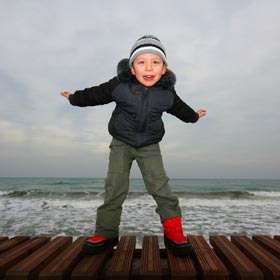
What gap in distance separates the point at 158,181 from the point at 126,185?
0.33 metres

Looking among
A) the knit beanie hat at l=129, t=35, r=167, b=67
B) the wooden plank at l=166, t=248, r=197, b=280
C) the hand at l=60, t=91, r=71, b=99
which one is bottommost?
the wooden plank at l=166, t=248, r=197, b=280

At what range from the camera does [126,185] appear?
7.87 feet

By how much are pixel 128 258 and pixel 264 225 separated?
4.43 metres

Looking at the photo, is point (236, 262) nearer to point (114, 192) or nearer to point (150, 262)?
point (150, 262)

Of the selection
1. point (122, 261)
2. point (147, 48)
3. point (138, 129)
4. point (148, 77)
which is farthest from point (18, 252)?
point (147, 48)

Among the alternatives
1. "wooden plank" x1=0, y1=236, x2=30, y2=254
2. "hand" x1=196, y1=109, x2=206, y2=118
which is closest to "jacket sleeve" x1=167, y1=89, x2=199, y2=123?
"hand" x1=196, y1=109, x2=206, y2=118

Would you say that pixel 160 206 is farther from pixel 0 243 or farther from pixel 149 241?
pixel 0 243

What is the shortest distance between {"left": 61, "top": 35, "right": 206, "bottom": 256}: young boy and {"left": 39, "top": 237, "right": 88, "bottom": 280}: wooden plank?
19 cm

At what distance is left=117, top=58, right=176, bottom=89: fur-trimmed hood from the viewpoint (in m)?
2.29

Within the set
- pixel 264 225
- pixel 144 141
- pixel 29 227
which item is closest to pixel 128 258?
pixel 144 141

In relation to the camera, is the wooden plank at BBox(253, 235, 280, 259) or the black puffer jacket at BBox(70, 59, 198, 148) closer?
the wooden plank at BBox(253, 235, 280, 259)

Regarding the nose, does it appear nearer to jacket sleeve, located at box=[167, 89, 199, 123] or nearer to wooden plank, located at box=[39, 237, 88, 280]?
jacket sleeve, located at box=[167, 89, 199, 123]

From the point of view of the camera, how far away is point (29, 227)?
16.1 ft

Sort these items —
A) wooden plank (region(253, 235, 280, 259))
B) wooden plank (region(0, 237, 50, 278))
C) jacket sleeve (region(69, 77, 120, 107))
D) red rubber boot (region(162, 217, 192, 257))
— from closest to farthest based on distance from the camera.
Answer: wooden plank (region(0, 237, 50, 278)), red rubber boot (region(162, 217, 192, 257)), wooden plank (region(253, 235, 280, 259)), jacket sleeve (region(69, 77, 120, 107))
